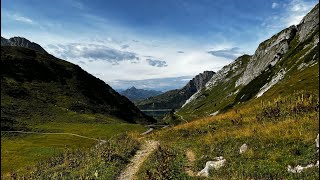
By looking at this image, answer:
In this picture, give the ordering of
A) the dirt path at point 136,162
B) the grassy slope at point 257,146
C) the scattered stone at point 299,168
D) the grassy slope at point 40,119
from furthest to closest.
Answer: the grassy slope at point 40,119, the dirt path at point 136,162, the grassy slope at point 257,146, the scattered stone at point 299,168

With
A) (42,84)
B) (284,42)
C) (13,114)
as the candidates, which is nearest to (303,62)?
(284,42)

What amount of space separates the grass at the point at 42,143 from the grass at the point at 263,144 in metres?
24.6

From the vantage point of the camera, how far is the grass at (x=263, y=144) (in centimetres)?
1941

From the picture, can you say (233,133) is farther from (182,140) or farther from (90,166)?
(90,166)

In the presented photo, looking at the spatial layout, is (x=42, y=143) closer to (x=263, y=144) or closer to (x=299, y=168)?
(x=263, y=144)

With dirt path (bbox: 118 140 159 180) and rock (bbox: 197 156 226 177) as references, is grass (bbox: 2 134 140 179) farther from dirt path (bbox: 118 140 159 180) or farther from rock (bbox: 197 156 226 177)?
rock (bbox: 197 156 226 177)

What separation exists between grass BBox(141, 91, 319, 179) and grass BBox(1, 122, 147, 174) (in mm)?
24595

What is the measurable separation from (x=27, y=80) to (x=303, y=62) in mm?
143768

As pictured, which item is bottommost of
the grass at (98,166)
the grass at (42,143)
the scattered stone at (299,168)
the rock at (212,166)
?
the grass at (42,143)

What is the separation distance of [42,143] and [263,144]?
83.5 metres

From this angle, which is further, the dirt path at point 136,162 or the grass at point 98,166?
the dirt path at point 136,162

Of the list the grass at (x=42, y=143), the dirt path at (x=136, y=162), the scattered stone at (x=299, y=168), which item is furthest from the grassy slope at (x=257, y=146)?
the grass at (x=42, y=143)

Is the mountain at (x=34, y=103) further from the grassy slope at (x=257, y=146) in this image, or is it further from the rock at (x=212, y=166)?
the rock at (x=212, y=166)

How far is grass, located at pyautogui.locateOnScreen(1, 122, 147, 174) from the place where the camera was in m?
73.3
